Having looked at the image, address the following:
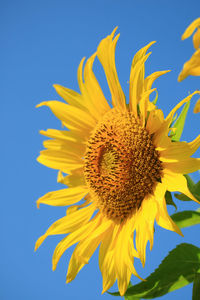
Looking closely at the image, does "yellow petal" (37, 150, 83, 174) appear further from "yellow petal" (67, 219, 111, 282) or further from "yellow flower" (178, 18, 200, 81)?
"yellow flower" (178, 18, 200, 81)

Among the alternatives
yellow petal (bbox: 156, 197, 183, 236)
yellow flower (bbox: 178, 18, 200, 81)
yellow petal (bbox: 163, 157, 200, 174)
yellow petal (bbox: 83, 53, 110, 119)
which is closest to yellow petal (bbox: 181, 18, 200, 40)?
yellow flower (bbox: 178, 18, 200, 81)

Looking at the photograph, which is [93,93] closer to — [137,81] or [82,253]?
[137,81]

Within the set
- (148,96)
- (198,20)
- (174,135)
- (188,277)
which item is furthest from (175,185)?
(198,20)

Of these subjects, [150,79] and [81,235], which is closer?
[150,79]

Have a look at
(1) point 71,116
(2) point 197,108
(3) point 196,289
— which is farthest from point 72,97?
(3) point 196,289

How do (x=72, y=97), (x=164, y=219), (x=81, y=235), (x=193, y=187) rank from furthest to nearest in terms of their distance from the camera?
1. (x=72, y=97)
2. (x=81, y=235)
3. (x=193, y=187)
4. (x=164, y=219)

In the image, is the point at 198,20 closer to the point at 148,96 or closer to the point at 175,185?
the point at 148,96
